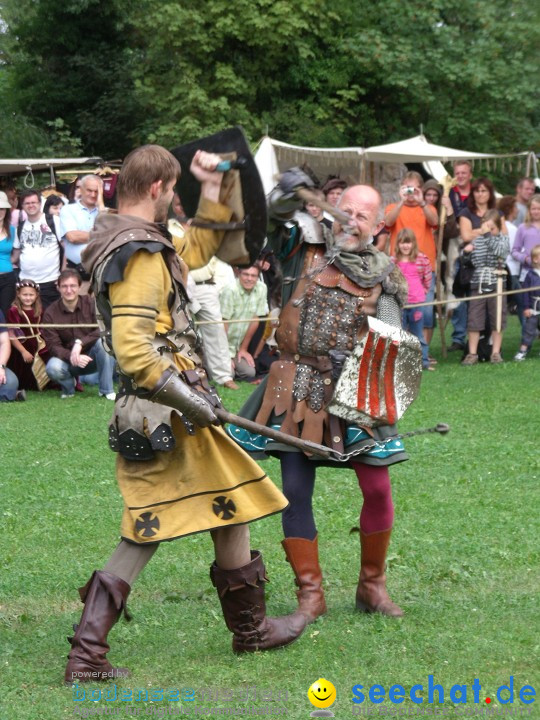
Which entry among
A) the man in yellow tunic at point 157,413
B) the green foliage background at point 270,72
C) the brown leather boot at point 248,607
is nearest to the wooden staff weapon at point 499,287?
the brown leather boot at point 248,607

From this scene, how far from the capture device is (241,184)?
3.86m

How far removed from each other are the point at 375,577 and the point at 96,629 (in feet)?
4.16

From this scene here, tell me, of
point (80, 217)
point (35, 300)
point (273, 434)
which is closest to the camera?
point (273, 434)

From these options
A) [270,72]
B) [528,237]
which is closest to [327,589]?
[528,237]

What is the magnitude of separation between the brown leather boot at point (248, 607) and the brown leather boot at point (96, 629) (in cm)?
38

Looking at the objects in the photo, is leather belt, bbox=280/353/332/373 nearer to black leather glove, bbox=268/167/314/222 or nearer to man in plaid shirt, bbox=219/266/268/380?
black leather glove, bbox=268/167/314/222

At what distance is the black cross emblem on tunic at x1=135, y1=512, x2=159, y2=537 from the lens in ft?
12.5

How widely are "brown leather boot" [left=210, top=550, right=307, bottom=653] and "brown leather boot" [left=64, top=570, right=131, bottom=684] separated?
1.26 ft

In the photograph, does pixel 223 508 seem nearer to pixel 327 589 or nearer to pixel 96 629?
pixel 96 629

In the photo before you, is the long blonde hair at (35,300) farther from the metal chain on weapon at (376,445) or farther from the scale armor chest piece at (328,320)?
the metal chain on weapon at (376,445)

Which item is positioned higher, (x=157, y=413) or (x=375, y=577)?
(x=157, y=413)

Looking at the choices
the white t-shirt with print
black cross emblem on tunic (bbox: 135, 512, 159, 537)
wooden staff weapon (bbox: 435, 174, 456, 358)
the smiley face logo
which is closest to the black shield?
black cross emblem on tunic (bbox: 135, 512, 159, 537)

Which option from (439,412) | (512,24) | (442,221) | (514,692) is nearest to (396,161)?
(442,221)

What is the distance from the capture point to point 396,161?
14.0m
